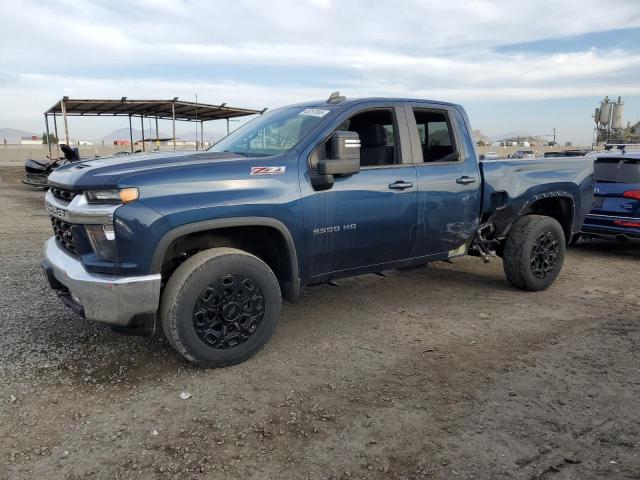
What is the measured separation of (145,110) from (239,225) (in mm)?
16338

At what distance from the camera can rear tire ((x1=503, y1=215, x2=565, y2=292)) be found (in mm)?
5410

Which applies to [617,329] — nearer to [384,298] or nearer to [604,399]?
[604,399]

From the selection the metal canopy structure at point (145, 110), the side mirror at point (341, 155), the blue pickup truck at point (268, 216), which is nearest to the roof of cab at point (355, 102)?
the blue pickup truck at point (268, 216)

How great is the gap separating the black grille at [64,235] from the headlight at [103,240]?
29 centimetres

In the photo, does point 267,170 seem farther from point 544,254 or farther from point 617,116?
point 617,116

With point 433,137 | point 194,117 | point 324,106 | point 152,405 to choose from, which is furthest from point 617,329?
point 194,117

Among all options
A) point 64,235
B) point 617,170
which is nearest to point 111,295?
point 64,235

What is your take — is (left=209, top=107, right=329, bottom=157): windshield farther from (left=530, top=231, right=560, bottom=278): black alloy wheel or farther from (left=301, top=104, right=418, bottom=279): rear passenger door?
(left=530, top=231, right=560, bottom=278): black alloy wheel

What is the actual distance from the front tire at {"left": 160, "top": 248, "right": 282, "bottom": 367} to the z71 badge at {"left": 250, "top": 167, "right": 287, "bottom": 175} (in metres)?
0.58

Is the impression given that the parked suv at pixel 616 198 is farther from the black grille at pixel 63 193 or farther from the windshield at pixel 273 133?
the black grille at pixel 63 193

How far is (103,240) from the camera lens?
3236mm

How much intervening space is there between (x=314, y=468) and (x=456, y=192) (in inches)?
119

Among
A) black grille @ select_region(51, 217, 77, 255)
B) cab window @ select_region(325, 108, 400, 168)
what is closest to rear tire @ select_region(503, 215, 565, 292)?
cab window @ select_region(325, 108, 400, 168)

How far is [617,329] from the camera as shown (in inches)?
179
